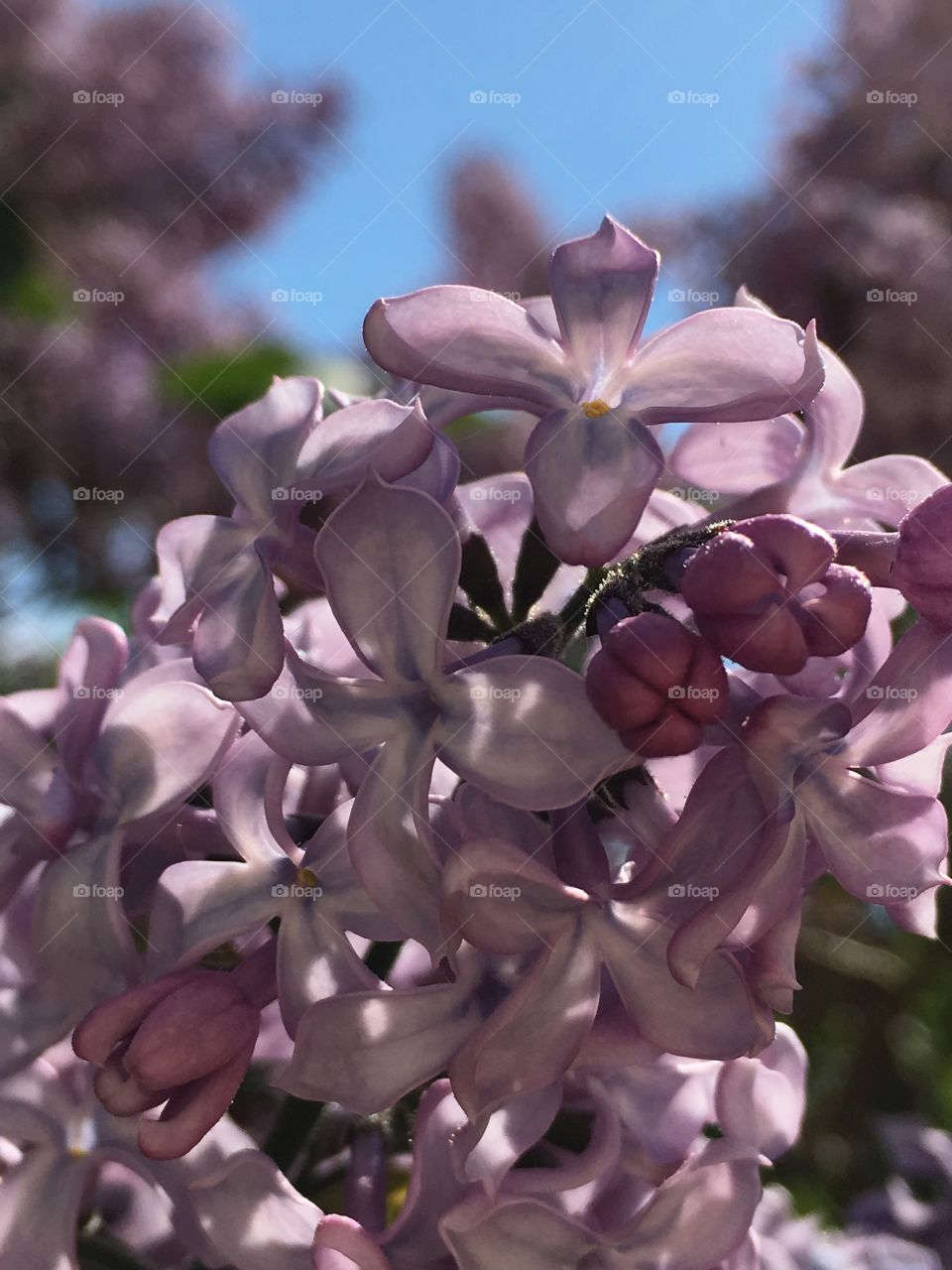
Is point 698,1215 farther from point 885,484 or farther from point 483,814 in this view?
point 885,484

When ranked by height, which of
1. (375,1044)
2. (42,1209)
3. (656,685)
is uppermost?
(656,685)

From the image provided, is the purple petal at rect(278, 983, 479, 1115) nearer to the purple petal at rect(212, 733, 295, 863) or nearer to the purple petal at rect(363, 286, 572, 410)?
the purple petal at rect(212, 733, 295, 863)

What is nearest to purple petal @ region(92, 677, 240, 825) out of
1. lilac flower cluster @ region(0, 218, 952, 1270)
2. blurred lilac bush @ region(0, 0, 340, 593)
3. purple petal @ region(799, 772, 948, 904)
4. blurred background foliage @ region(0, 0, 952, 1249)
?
lilac flower cluster @ region(0, 218, 952, 1270)

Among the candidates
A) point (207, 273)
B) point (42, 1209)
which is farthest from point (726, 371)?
point (207, 273)

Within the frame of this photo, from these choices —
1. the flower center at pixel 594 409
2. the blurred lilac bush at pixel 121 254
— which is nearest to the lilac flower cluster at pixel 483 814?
the flower center at pixel 594 409

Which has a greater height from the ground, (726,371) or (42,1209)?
(726,371)

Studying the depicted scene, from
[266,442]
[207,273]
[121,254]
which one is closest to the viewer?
[266,442]

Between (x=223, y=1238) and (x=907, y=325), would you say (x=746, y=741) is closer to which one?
(x=223, y=1238)

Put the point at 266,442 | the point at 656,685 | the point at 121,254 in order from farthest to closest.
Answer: the point at 121,254 < the point at 266,442 < the point at 656,685
